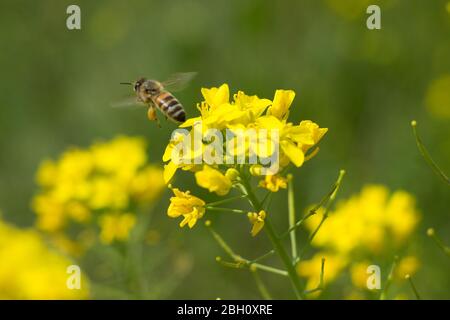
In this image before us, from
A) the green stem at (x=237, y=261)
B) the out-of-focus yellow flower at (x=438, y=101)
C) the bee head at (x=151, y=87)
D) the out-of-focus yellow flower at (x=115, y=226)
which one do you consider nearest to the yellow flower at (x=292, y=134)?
the green stem at (x=237, y=261)

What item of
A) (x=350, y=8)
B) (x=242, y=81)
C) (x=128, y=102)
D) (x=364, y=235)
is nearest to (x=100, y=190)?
(x=128, y=102)

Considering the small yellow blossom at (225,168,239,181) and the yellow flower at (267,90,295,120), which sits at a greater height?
the yellow flower at (267,90,295,120)

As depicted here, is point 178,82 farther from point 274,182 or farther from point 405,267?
point 405,267

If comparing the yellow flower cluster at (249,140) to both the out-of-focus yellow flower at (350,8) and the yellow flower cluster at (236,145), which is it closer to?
the yellow flower cluster at (236,145)

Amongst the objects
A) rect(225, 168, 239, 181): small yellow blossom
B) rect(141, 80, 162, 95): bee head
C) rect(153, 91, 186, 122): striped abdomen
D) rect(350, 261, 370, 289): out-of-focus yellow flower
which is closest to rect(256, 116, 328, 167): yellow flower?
rect(225, 168, 239, 181): small yellow blossom

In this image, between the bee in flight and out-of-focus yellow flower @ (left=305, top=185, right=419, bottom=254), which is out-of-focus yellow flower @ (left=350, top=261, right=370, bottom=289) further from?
the bee in flight
